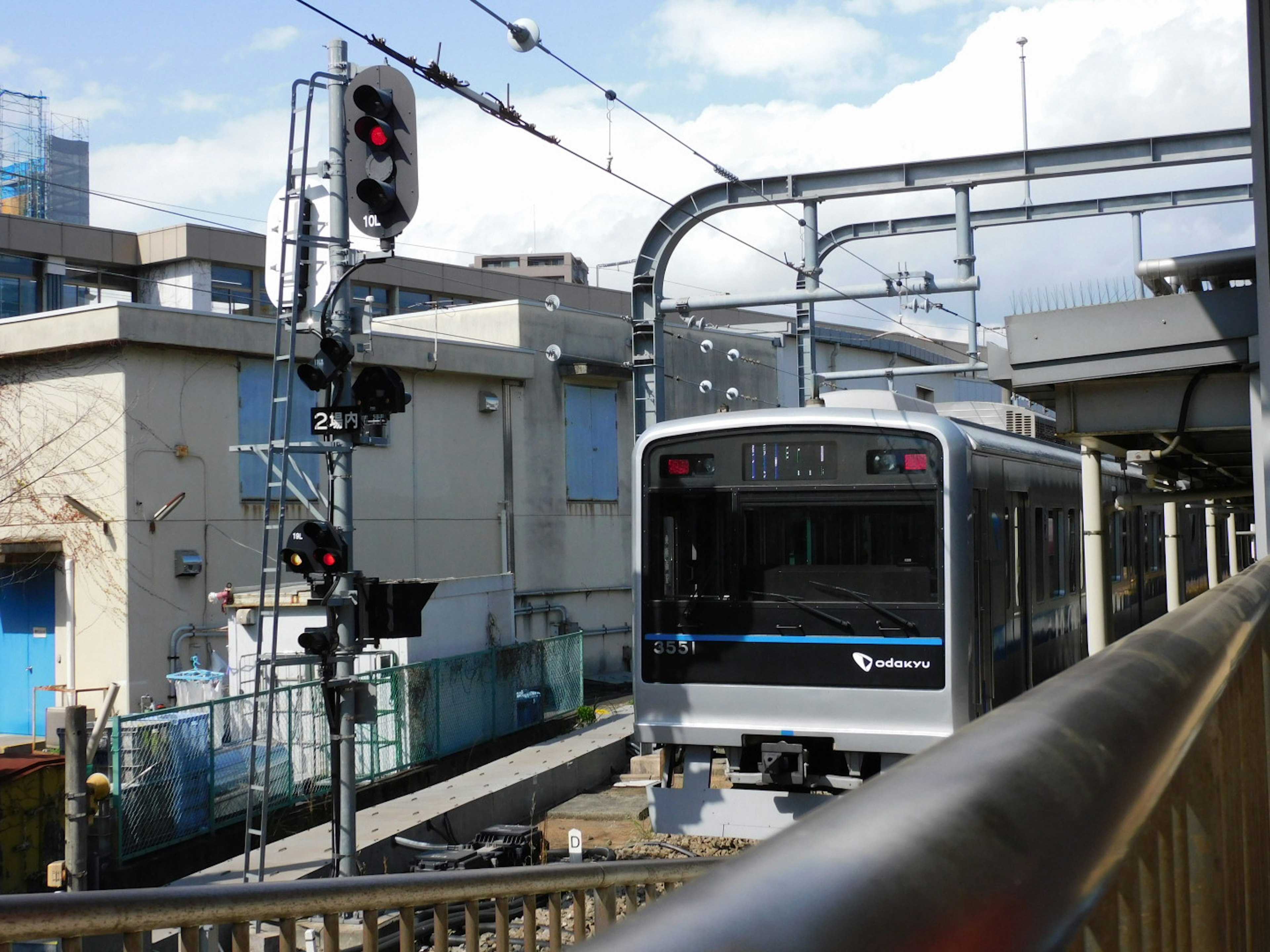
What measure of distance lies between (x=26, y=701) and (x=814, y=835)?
73.7ft

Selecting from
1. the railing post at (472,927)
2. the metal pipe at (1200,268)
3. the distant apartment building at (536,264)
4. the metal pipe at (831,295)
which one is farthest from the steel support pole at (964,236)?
the distant apartment building at (536,264)

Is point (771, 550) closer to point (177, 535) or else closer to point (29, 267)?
point (177, 535)

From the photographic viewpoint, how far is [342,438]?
37.0 ft

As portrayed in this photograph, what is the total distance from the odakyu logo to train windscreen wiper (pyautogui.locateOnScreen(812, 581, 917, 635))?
22cm

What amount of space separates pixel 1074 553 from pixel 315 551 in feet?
25.8

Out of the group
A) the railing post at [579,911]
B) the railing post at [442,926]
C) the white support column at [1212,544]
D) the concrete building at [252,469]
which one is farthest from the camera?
the concrete building at [252,469]

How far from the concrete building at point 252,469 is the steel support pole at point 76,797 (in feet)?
12.9

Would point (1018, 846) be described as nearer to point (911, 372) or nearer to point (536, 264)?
point (911, 372)

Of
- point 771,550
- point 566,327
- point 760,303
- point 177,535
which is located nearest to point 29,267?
point 566,327

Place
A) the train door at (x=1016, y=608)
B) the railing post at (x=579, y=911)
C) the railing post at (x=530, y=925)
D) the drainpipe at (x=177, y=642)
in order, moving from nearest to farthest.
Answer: the railing post at (x=530, y=925) < the railing post at (x=579, y=911) < the train door at (x=1016, y=608) < the drainpipe at (x=177, y=642)

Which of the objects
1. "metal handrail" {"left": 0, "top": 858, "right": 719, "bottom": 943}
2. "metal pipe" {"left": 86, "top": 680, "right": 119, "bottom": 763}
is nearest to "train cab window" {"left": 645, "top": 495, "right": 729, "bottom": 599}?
"metal handrail" {"left": 0, "top": 858, "right": 719, "bottom": 943}

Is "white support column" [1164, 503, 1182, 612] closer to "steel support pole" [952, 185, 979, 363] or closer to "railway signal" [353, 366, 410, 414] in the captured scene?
"steel support pole" [952, 185, 979, 363]

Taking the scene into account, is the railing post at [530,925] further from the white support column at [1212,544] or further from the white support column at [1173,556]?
the white support column at [1212,544]

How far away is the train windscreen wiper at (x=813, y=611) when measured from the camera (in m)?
10.2
